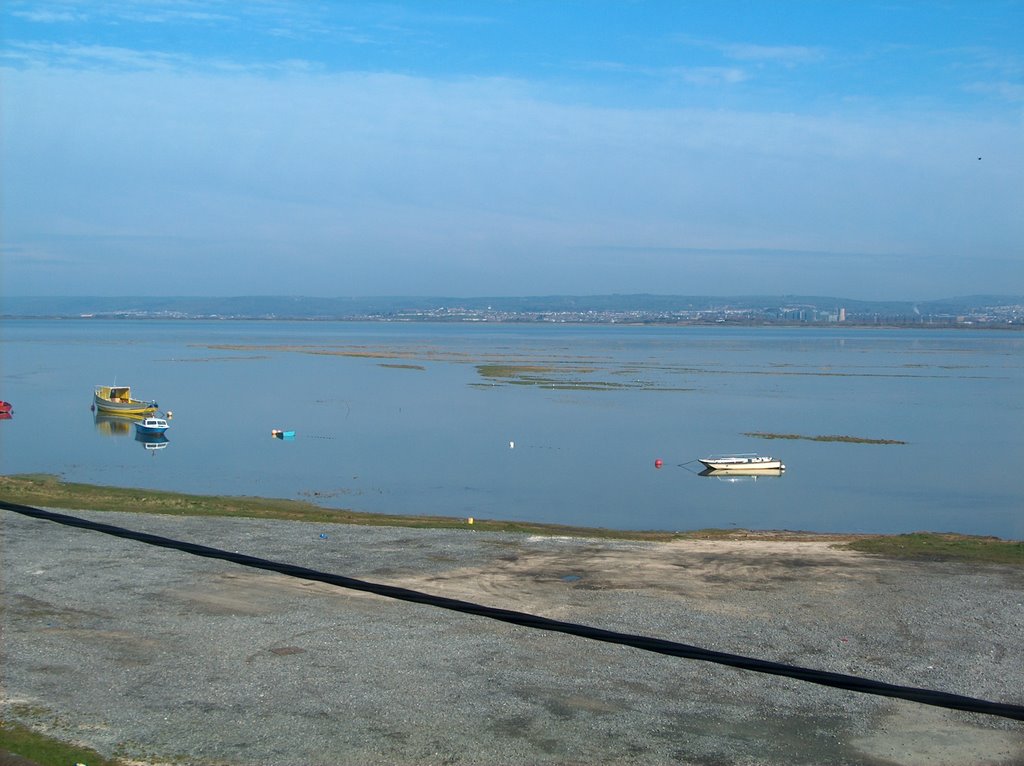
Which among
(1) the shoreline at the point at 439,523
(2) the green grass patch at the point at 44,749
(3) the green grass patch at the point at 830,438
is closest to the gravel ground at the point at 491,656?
(2) the green grass patch at the point at 44,749

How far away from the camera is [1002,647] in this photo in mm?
11375

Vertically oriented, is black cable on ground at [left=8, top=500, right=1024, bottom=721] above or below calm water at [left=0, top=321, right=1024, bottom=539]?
above

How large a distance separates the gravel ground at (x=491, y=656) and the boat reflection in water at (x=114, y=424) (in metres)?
24.6

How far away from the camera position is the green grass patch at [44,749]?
751 centimetres

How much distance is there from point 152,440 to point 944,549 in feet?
93.5

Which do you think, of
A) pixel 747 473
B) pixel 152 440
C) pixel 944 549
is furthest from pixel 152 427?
pixel 944 549

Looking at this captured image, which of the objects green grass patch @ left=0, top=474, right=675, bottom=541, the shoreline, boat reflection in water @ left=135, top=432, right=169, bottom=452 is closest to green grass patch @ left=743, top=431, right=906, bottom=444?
the shoreline

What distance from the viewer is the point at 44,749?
25.3 ft

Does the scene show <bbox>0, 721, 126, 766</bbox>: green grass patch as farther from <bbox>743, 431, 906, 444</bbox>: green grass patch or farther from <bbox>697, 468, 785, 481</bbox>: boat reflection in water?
<bbox>743, 431, 906, 444</bbox>: green grass patch

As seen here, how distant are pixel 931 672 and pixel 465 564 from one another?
687cm

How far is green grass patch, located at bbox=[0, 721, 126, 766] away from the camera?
751cm

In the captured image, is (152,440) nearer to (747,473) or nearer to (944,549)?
(747,473)

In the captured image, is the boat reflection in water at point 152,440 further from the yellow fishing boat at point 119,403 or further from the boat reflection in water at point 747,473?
the boat reflection in water at point 747,473

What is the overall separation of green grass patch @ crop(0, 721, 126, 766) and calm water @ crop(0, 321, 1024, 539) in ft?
53.6
